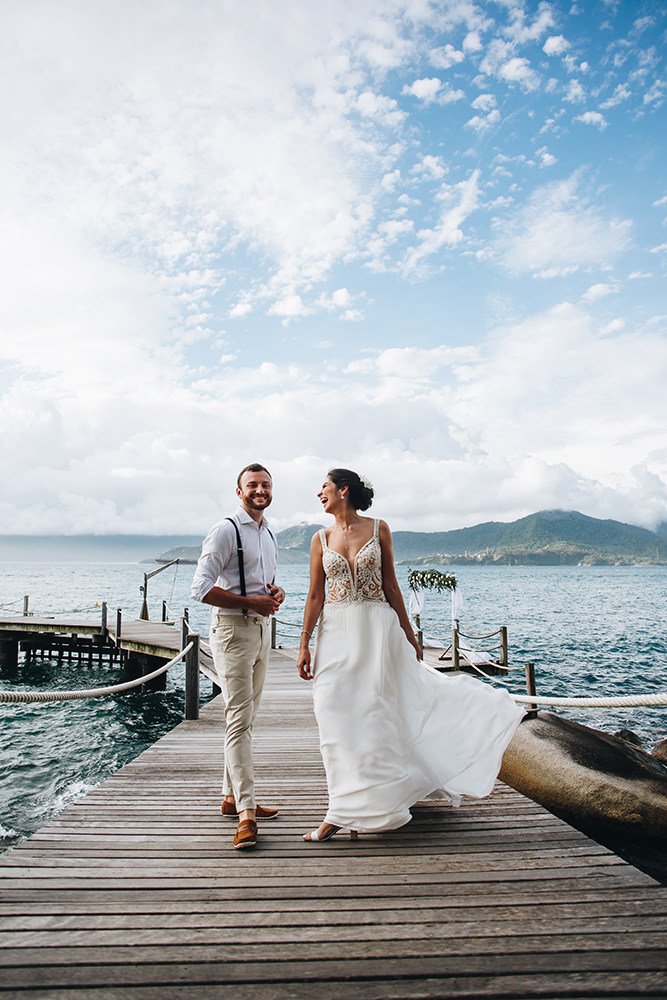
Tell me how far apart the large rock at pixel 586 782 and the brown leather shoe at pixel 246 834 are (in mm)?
4033

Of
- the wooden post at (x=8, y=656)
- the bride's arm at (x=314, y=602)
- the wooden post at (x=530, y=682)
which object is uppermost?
the bride's arm at (x=314, y=602)

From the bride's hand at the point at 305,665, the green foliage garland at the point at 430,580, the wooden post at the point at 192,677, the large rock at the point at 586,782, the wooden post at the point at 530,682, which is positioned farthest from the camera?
the green foliage garland at the point at 430,580

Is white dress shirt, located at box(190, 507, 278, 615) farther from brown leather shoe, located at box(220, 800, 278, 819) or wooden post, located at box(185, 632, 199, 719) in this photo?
wooden post, located at box(185, 632, 199, 719)

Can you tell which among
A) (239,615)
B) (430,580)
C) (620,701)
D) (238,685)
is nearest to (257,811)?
(238,685)

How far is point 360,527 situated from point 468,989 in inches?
88.7

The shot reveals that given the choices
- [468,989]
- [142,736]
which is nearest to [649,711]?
[142,736]

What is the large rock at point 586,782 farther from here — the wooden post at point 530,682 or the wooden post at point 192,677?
the wooden post at point 192,677

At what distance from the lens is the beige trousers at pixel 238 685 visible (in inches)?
128

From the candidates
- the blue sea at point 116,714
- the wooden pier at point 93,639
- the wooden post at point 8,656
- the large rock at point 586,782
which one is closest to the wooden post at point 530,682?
the blue sea at point 116,714

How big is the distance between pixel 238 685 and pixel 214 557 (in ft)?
2.69

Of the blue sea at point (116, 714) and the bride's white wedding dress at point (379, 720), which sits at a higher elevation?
the bride's white wedding dress at point (379, 720)

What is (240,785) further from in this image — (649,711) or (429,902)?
(649,711)

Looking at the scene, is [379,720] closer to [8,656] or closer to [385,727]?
[385,727]

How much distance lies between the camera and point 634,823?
220 inches
